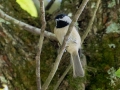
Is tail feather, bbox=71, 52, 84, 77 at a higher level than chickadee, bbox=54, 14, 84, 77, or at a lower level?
lower

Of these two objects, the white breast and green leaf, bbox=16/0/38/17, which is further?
the white breast

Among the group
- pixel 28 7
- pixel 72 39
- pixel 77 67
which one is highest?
pixel 28 7

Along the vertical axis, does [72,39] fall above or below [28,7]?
below

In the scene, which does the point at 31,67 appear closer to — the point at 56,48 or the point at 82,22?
the point at 56,48

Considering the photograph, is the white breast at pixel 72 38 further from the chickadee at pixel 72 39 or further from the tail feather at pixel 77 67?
the tail feather at pixel 77 67

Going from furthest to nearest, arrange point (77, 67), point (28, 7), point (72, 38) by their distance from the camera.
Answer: point (72, 38) → point (77, 67) → point (28, 7)

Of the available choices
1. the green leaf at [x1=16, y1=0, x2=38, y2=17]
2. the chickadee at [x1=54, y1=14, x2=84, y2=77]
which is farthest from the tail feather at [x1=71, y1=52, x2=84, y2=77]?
the green leaf at [x1=16, y1=0, x2=38, y2=17]

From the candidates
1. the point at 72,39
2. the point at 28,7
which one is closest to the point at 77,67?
the point at 72,39

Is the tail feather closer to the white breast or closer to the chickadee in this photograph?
the chickadee

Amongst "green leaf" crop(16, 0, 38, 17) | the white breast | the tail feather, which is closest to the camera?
"green leaf" crop(16, 0, 38, 17)

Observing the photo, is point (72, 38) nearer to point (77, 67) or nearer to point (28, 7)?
point (77, 67)

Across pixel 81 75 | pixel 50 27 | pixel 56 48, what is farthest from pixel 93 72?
pixel 50 27
